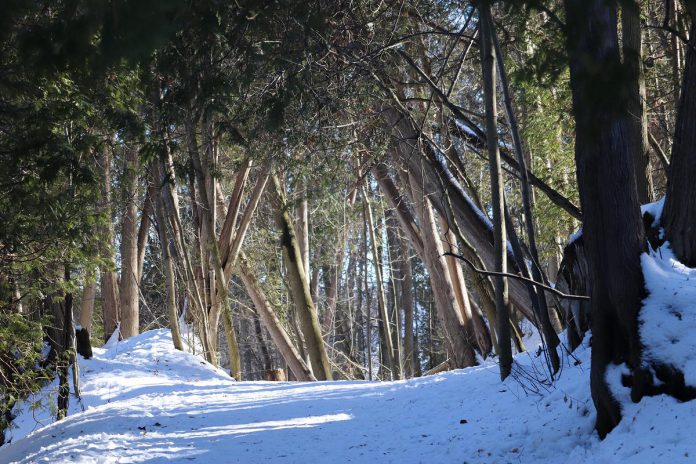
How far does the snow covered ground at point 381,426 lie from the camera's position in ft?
17.0

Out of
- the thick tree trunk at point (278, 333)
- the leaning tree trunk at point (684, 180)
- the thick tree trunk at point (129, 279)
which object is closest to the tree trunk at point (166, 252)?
the thick tree trunk at point (278, 333)

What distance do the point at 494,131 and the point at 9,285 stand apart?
5744 millimetres

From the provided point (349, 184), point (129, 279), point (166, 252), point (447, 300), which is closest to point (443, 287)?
point (447, 300)

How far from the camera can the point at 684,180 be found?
5.47 meters

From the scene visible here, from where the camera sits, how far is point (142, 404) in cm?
934

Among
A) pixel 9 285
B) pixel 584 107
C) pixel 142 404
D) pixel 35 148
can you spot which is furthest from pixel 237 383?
pixel 584 107

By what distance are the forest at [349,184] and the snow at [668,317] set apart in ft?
0.05

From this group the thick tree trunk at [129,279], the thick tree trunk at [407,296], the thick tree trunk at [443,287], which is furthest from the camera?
the thick tree trunk at [407,296]

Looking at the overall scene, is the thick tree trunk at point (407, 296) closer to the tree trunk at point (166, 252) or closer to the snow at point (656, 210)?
the tree trunk at point (166, 252)

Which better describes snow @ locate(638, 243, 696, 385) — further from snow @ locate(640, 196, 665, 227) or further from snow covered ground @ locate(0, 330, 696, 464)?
snow @ locate(640, 196, 665, 227)

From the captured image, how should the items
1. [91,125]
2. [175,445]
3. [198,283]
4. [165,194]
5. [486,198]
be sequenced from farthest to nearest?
[486,198] → [198,283] → [165,194] → [91,125] → [175,445]

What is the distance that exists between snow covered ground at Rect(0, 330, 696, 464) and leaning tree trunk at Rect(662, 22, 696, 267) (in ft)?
4.85

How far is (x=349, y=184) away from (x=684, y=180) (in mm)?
10321

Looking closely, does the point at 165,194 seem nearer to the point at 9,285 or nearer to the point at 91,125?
the point at 91,125
